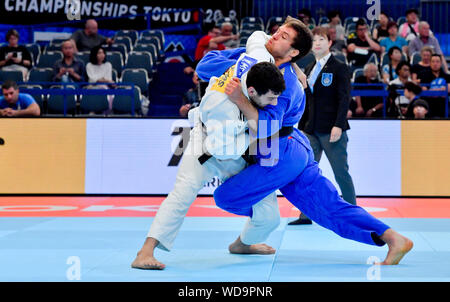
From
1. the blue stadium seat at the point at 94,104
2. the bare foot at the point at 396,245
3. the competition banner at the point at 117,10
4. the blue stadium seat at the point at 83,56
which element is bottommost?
the bare foot at the point at 396,245

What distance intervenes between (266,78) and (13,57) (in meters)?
9.66

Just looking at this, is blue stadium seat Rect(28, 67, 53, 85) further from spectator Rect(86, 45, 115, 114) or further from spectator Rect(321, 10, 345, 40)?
spectator Rect(321, 10, 345, 40)

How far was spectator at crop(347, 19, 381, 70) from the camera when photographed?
12.3 meters

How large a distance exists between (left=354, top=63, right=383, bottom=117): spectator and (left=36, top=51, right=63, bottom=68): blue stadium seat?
6.01 m

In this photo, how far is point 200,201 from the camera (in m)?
8.67

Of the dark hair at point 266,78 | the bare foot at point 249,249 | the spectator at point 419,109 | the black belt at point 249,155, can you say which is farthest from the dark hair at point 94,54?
the dark hair at point 266,78

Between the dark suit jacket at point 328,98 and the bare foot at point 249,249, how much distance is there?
6.70ft

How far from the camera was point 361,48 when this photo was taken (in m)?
12.4

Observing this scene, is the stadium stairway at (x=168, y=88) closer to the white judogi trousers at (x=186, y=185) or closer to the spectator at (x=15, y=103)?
the spectator at (x=15, y=103)

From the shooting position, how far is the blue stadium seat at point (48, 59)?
41.1 ft

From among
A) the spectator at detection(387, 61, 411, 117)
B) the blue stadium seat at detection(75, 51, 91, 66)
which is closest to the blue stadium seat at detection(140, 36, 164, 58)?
the blue stadium seat at detection(75, 51, 91, 66)

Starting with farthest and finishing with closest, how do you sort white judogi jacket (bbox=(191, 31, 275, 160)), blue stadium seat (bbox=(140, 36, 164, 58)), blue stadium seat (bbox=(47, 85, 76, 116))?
blue stadium seat (bbox=(140, 36, 164, 58)) → blue stadium seat (bbox=(47, 85, 76, 116)) → white judogi jacket (bbox=(191, 31, 275, 160))
